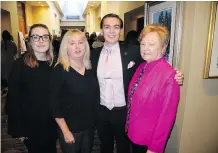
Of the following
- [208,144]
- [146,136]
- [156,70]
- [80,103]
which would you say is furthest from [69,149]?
[208,144]

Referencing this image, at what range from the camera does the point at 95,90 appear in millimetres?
1637

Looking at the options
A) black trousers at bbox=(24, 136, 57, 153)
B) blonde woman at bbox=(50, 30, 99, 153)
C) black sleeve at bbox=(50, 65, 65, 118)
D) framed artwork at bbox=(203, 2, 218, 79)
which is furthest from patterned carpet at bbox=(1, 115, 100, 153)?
framed artwork at bbox=(203, 2, 218, 79)

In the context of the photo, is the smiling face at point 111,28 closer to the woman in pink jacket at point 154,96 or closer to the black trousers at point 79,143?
the woman in pink jacket at point 154,96

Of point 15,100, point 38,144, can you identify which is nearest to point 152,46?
point 15,100

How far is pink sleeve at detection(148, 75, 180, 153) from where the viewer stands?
48.9 inches

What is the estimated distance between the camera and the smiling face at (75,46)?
151 cm

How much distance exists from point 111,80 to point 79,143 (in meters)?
0.66

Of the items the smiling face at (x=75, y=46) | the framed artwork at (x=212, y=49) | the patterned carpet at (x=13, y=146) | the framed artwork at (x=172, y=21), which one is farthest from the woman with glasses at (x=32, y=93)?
the framed artwork at (x=212, y=49)

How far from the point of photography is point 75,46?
4.96ft

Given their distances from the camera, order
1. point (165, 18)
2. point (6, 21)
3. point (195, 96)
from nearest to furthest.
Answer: point (195, 96)
point (165, 18)
point (6, 21)

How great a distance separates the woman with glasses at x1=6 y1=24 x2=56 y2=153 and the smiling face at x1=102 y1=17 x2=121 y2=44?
560mm

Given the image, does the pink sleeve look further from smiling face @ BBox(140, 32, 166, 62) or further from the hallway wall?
the hallway wall

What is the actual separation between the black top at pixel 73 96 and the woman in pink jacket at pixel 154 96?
40 centimetres

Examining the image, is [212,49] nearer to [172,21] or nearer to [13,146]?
[172,21]
